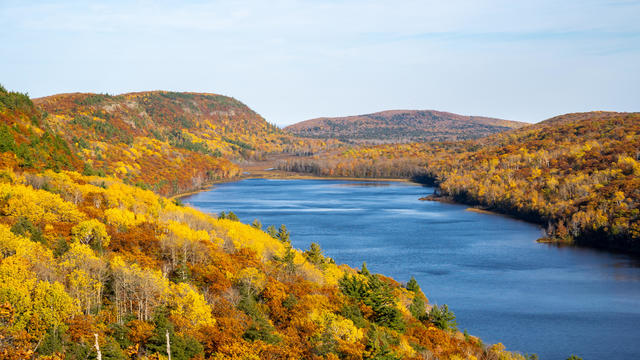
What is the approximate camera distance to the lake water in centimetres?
5375

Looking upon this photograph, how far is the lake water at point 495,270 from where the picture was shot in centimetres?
5375

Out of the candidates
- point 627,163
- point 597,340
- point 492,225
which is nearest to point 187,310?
point 597,340

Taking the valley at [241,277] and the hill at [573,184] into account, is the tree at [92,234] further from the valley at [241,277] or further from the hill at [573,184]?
the hill at [573,184]

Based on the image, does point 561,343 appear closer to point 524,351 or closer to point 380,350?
point 524,351

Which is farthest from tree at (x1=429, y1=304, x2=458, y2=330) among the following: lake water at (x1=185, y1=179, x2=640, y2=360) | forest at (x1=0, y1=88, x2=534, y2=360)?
lake water at (x1=185, y1=179, x2=640, y2=360)

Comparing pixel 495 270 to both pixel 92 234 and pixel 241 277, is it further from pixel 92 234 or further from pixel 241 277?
pixel 92 234

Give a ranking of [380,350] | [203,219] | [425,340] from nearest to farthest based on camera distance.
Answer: [380,350], [425,340], [203,219]

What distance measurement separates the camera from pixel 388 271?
77438mm

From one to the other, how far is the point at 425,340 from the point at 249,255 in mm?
16477

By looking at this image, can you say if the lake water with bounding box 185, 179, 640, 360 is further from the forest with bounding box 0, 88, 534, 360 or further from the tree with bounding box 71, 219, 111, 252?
the tree with bounding box 71, 219, 111, 252

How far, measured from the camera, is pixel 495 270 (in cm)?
7900

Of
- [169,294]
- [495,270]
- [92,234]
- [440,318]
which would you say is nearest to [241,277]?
[169,294]

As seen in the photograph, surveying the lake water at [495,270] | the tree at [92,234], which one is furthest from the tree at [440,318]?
the tree at [92,234]

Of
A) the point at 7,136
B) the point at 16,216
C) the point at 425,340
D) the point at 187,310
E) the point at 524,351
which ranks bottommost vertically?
the point at 524,351
